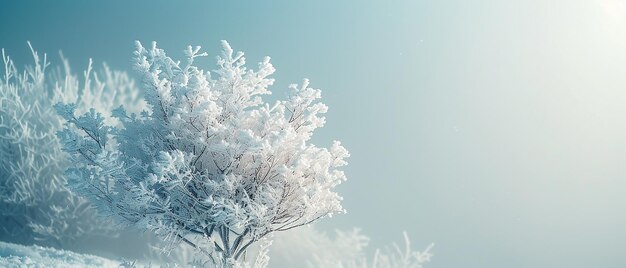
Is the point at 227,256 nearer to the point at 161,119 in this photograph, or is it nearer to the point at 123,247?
the point at 161,119

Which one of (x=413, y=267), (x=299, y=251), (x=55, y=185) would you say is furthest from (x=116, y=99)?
(x=413, y=267)

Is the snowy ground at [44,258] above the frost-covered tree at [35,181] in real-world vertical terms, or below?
below

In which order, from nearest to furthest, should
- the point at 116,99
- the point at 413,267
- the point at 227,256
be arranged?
the point at 227,256
the point at 413,267
the point at 116,99

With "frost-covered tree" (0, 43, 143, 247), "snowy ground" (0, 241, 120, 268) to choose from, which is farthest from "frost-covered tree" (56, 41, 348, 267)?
"frost-covered tree" (0, 43, 143, 247)

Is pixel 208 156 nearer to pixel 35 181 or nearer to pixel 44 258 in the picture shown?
pixel 44 258

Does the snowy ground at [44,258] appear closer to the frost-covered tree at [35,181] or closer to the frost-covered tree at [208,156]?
the frost-covered tree at [208,156]

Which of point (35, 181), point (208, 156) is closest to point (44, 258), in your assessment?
point (208, 156)

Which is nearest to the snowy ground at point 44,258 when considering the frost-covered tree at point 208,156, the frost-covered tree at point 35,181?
the frost-covered tree at point 208,156

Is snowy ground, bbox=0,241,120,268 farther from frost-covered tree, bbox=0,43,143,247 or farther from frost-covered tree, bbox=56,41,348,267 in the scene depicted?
frost-covered tree, bbox=0,43,143,247
